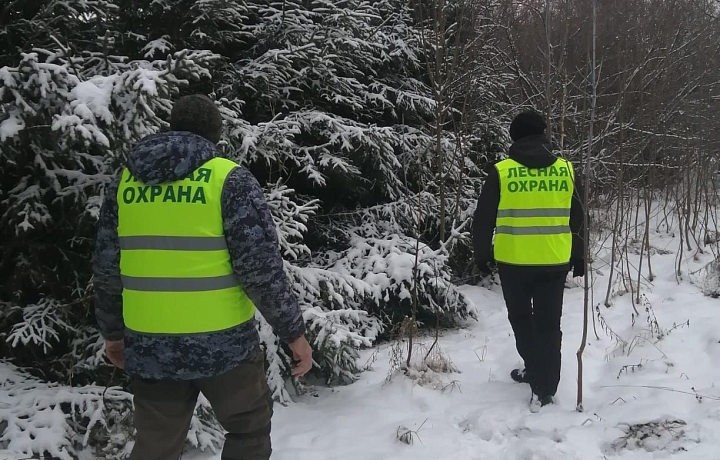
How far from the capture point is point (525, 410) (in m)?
3.36

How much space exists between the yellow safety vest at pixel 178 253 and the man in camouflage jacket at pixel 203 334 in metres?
0.03

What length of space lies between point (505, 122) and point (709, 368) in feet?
13.4

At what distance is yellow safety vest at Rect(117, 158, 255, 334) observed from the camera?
6.08ft

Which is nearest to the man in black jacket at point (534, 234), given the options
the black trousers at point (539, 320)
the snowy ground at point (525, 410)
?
the black trousers at point (539, 320)

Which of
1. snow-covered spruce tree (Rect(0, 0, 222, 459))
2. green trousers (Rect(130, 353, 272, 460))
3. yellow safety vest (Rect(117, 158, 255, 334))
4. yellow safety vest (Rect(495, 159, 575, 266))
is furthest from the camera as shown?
yellow safety vest (Rect(495, 159, 575, 266))

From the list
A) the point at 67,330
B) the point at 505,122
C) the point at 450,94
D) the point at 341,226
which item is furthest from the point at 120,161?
the point at 505,122

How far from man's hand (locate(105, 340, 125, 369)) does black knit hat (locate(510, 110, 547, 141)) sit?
2.68 m

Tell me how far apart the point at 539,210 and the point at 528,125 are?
1.86 ft

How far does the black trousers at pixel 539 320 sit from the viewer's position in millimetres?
3354

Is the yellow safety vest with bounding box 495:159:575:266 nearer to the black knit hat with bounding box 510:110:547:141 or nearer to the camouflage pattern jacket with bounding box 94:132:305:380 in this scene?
the black knit hat with bounding box 510:110:547:141

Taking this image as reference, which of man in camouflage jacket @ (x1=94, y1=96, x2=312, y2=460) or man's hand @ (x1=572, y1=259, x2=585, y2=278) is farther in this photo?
man's hand @ (x1=572, y1=259, x2=585, y2=278)

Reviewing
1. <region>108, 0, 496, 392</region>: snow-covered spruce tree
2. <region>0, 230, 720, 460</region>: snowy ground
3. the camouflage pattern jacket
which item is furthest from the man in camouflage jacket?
<region>108, 0, 496, 392</region>: snow-covered spruce tree

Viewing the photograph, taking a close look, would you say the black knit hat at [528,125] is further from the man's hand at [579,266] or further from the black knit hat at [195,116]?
the black knit hat at [195,116]

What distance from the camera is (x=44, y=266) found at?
3.29 metres
